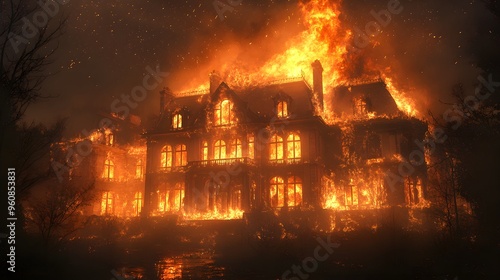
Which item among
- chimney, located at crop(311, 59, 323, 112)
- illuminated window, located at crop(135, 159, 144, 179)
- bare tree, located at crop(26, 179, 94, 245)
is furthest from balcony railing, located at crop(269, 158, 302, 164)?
illuminated window, located at crop(135, 159, 144, 179)

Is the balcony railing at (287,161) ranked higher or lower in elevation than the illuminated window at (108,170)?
lower

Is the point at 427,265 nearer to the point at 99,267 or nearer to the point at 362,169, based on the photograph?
the point at 99,267

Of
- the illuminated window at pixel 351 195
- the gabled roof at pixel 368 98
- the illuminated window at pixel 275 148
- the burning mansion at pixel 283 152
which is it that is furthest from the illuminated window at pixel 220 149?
the illuminated window at pixel 351 195

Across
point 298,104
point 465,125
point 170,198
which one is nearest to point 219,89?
point 298,104

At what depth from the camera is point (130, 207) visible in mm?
47656

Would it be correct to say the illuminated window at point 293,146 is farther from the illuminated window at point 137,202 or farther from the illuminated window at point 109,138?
the illuminated window at point 109,138

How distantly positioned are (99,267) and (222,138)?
2151 centimetres

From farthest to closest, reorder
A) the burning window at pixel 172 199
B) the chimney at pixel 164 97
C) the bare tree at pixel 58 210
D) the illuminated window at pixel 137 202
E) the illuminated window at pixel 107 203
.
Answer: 1. the illuminated window at pixel 107 203
2. the illuminated window at pixel 137 202
3. the chimney at pixel 164 97
4. the burning window at pixel 172 199
5. the bare tree at pixel 58 210

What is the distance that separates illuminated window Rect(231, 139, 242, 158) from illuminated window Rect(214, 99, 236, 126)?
1.79 m

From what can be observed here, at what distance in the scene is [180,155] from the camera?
41.1 meters

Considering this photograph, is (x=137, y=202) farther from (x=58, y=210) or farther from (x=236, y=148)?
(x=58, y=210)

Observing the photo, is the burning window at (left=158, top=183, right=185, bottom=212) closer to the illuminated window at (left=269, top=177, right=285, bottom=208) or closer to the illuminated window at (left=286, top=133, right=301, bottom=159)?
the illuminated window at (left=269, top=177, right=285, bottom=208)

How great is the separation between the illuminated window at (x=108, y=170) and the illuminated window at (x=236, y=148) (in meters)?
18.0

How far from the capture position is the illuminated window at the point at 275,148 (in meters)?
36.7
